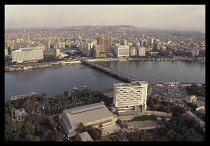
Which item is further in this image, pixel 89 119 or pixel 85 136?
pixel 89 119

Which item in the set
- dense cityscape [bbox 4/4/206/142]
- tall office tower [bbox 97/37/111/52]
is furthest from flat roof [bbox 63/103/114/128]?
tall office tower [bbox 97/37/111/52]

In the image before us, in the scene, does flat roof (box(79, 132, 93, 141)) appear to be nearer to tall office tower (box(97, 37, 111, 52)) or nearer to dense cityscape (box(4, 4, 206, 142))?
dense cityscape (box(4, 4, 206, 142))

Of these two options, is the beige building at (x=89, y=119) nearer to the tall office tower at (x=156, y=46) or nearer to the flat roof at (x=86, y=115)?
the flat roof at (x=86, y=115)

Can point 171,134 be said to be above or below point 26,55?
below

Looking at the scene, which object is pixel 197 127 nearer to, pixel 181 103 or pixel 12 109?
pixel 181 103

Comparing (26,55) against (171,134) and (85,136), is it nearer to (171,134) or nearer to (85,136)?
(85,136)

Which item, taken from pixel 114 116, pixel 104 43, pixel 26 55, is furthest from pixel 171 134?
pixel 104 43
